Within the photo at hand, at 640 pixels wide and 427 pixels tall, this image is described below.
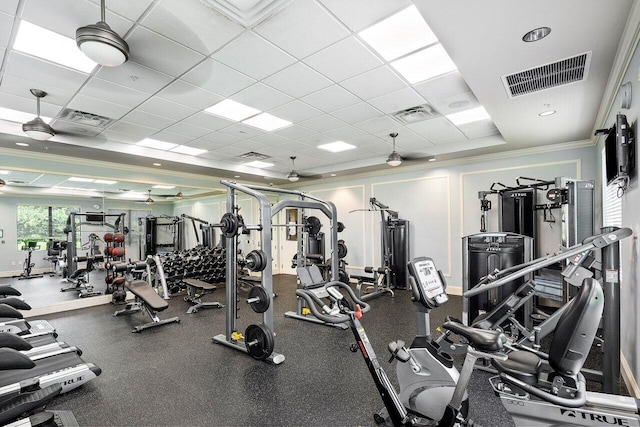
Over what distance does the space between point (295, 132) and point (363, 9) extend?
9.31 ft

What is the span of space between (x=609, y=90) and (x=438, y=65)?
1802mm

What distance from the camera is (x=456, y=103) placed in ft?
12.8

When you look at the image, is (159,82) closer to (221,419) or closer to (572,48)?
(221,419)

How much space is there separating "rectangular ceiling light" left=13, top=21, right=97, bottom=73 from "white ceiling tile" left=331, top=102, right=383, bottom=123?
276 cm

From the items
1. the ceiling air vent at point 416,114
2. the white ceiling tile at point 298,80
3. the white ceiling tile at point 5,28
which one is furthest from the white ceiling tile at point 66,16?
the ceiling air vent at point 416,114

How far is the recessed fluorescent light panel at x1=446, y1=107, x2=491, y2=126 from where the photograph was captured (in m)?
4.20

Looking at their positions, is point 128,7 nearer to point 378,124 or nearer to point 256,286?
point 256,286

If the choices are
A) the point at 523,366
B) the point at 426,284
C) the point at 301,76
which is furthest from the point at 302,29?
the point at 523,366

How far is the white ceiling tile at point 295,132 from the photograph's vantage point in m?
4.77

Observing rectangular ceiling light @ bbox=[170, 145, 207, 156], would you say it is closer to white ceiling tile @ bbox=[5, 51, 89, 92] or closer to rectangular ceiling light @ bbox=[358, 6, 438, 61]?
white ceiling tile @ bbox=[5, 51, 89, 92]

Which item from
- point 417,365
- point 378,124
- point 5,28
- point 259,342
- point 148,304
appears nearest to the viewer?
point 417,365

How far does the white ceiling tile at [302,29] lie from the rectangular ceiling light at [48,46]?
1657 millimetres

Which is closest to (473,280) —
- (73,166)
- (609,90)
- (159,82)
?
(609,90)

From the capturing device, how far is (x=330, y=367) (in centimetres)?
311
